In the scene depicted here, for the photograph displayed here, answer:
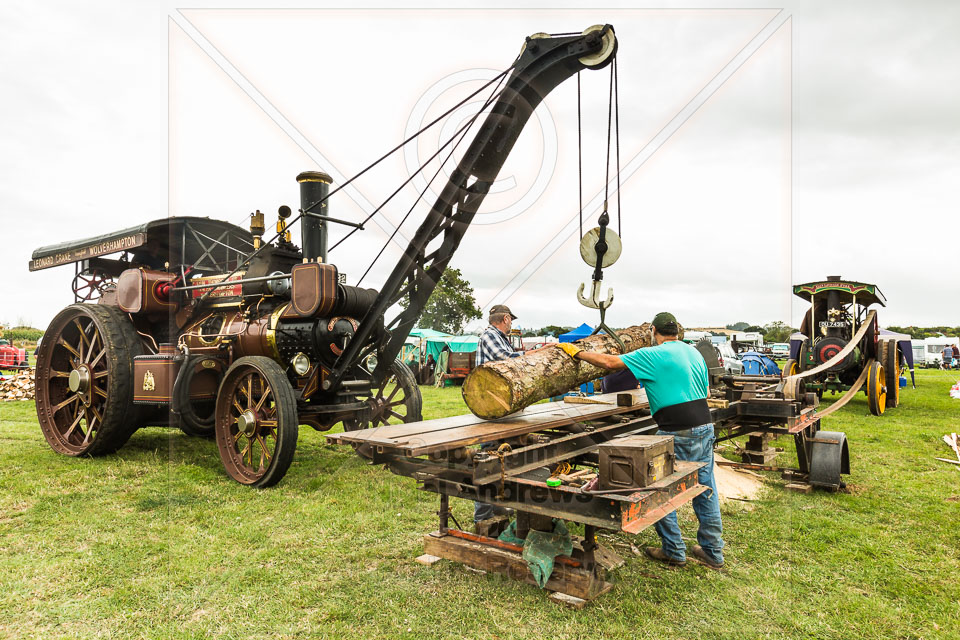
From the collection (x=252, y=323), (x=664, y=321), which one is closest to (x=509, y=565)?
(x=664, y=321)

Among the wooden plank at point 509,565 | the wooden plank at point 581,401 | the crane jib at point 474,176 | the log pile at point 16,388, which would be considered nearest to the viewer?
the wooden plank at point 509,565

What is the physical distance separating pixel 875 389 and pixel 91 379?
558 inches

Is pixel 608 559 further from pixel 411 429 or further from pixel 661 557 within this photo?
pixel 411 429

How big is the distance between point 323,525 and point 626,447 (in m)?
3.01

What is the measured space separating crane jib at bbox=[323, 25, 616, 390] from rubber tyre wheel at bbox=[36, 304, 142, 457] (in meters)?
2.85

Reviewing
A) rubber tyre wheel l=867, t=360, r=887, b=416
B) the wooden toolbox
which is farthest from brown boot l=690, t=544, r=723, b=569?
rubber tyre wheel l=867, t=360, r=887, b=416

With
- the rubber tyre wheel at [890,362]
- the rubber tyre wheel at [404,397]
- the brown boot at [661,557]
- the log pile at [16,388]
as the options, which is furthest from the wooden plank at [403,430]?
the log pile at [16,388]

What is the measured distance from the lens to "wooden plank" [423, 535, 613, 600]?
354 centimetres

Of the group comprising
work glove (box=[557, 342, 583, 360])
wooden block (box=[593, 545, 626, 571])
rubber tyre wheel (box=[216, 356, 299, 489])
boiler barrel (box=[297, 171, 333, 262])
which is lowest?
wooden block (box=[593, 545, 626, 571])

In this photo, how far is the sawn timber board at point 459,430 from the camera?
11.1ft

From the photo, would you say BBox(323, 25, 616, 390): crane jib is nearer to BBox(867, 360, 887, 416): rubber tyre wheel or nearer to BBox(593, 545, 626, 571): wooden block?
BBox(593, 545, 626, 571): wooden block

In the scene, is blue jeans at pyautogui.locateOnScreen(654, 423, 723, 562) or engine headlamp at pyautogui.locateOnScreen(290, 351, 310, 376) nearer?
blue jeans at pyautogui.locateOnScreen(654, 423, 723, 562)

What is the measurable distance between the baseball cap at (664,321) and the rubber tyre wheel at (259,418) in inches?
147

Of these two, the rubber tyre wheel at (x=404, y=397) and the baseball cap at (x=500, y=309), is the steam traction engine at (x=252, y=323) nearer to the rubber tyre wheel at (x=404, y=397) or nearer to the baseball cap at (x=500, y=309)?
the rubber tyre wheel at (x=404, y=397)
